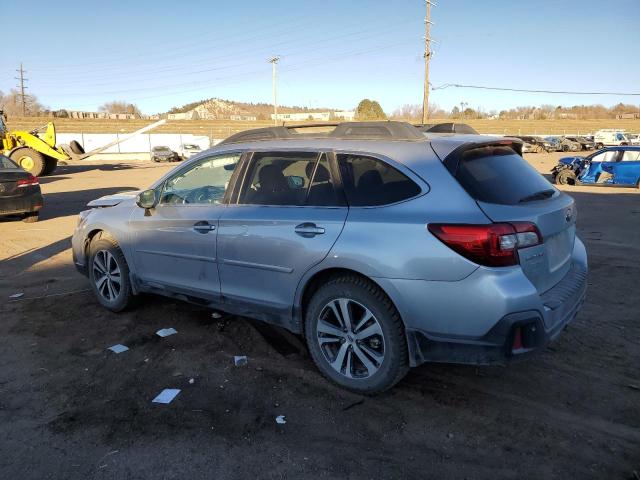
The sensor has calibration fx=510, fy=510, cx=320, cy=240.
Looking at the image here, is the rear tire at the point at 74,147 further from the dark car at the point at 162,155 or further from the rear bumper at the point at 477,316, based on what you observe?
the rear bumper at the point at 477,316

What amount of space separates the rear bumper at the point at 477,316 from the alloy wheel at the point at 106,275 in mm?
3132

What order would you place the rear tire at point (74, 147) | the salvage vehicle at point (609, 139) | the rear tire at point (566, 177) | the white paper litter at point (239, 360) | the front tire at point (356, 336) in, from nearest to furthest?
Answer: the front tire at point (356, 336)
the white paper litter at point (239, 360)
the rear tire at point (566, 177)
the rear tire at point (74, 147)
the salvage vehicle at point (609, 139)

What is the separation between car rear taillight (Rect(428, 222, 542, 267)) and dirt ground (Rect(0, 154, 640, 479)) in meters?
0.81

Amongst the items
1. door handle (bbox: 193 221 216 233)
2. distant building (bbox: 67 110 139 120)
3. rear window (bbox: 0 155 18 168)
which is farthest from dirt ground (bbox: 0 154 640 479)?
distant building (bbox: 67 110 139 120)

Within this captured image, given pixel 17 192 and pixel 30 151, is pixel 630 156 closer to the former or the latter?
pixel 17 192

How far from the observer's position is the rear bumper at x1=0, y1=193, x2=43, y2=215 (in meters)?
10.1

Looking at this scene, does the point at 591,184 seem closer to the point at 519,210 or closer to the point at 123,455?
the point at 519,210

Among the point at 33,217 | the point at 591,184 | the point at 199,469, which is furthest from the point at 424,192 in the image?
the point at 591,184

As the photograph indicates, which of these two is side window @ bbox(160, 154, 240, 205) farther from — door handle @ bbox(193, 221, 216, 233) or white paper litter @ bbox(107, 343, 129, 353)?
white paper litter @ bbox(107, 343, 129, 353)

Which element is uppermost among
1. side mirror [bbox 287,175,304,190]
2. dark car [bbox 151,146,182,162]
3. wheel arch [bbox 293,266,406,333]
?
dark car [bbox 151,146,182,162]

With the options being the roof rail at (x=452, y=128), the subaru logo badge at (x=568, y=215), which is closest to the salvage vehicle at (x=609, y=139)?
the roof rail at (x=452, y=128)

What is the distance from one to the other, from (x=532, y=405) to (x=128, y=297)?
147 inches

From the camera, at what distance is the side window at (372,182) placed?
3.29 metres

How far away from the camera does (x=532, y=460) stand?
279 centimetres
